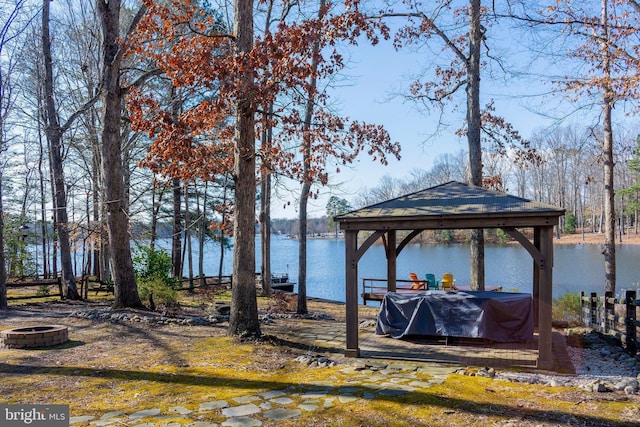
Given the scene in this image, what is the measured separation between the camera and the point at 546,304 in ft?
19.9

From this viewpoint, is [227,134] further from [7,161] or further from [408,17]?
[7,161]

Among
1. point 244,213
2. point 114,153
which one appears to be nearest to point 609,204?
point 244,213

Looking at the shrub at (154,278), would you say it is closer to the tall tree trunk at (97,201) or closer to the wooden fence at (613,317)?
the tall tree trunk at (97,201)

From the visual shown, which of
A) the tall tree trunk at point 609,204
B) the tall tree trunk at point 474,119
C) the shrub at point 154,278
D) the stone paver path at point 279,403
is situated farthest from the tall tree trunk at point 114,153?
the tall tree trunk at point 609,204

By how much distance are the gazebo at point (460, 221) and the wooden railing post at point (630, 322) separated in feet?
5.86

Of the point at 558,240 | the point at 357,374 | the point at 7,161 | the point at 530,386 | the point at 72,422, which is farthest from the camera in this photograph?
A: the point at 558,240

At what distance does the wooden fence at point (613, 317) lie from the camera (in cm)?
718

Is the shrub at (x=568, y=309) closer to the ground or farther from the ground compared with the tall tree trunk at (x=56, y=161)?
closer to the ground

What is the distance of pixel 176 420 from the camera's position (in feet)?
12.9

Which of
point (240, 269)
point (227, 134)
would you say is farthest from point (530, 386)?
point (227, 134)

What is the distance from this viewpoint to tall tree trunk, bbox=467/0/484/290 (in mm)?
10375

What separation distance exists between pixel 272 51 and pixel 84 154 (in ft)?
48.4

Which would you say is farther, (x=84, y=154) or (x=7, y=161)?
(x=7, y=161)

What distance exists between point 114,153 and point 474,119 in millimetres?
8291
